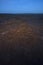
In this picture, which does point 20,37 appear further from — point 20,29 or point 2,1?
point 2,1

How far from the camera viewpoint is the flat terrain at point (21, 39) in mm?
1491

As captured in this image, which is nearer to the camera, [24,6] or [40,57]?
[40,57]

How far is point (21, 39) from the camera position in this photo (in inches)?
59.7

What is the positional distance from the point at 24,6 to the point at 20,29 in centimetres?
34

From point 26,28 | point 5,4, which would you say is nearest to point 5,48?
point 26,28

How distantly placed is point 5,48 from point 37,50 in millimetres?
436

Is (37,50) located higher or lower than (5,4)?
lower

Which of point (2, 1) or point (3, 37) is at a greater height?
point (2, 1)

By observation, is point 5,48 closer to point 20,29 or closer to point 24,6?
point 20,29

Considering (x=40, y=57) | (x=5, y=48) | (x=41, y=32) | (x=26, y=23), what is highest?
(x=26, y=23)

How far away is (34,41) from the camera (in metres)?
1.50

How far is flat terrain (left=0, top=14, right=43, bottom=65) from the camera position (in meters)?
1.49

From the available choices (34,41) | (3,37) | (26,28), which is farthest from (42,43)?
(3,37)

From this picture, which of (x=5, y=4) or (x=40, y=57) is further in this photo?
(x=5, y=4)
